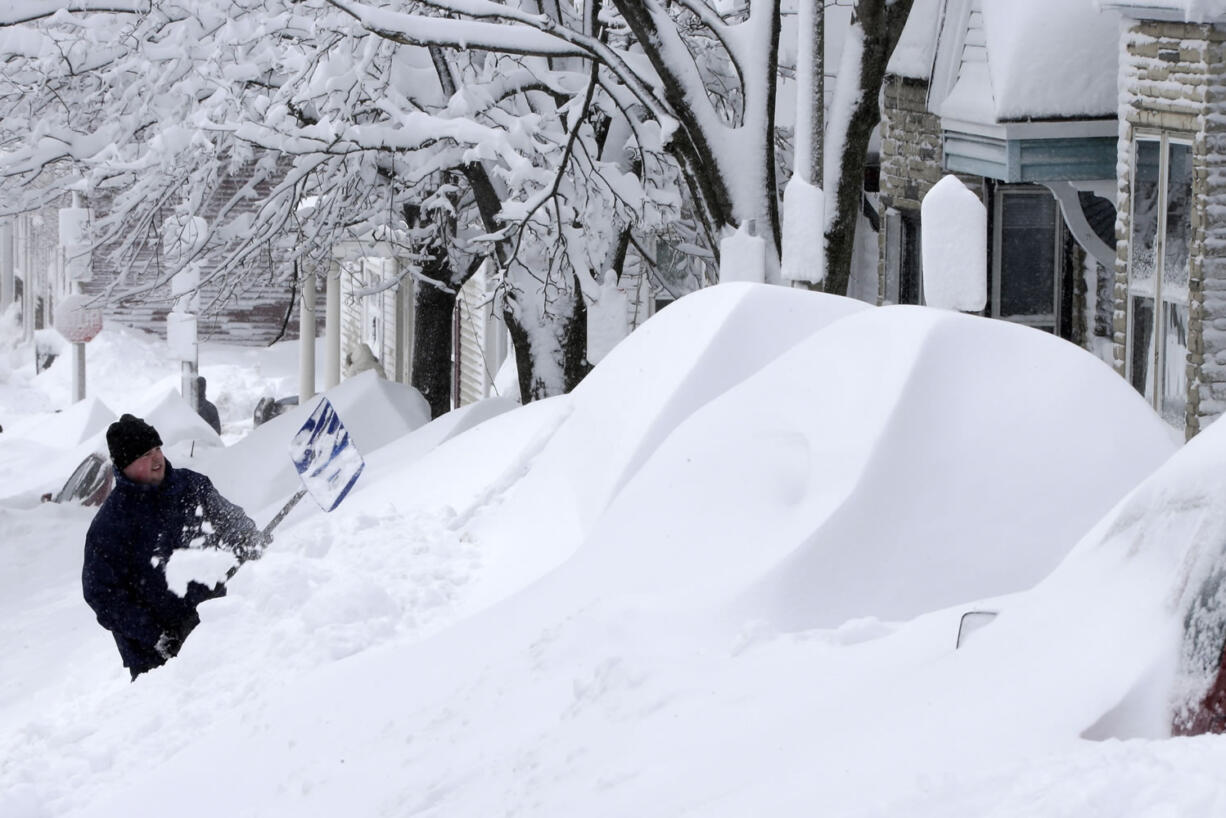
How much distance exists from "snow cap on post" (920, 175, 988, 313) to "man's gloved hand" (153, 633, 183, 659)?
3250mm

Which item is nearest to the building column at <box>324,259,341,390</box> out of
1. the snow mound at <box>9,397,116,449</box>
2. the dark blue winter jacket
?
the snow mound at <box>9,397,116,449</box>

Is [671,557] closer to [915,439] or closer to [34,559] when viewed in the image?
[915,439]

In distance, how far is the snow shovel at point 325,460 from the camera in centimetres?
844

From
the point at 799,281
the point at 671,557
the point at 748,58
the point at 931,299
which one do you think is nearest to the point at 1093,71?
the point at 748,58

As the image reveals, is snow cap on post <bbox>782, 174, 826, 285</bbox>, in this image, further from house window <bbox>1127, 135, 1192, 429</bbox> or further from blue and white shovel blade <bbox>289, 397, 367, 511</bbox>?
blue and white shovel blade <bbox>289, 397, 367, 511</bbox>

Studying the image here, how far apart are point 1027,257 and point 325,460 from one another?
7.88m

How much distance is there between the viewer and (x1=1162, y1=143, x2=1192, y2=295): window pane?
10086mm

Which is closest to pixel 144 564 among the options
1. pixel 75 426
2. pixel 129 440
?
pixel 129 440

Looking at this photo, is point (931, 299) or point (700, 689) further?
point (931, 299)

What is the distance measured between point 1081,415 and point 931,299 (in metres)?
1.40

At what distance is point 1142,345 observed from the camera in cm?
1081

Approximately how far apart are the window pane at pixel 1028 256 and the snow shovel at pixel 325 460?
7436 mm

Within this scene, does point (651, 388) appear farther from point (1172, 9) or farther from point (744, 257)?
Answer: point (1172, 9)

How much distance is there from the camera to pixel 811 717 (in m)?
3.65
